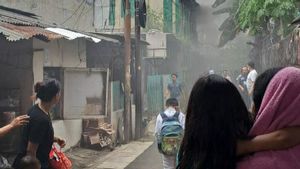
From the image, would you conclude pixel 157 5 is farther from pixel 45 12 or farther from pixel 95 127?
pixel 95 127

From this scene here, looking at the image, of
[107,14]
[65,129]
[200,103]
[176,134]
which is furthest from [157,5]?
[200,103]

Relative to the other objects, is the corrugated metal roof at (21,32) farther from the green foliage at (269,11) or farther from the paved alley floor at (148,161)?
the green foliage at (269,11)

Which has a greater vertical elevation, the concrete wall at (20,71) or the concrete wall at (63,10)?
the concrete wall at (63,10)

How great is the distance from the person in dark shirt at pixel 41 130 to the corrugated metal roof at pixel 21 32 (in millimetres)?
2643

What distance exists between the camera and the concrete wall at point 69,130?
32.1ft

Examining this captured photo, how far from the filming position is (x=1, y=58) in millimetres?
7977

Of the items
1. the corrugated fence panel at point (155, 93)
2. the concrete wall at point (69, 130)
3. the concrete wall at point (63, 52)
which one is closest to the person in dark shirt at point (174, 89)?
the corrugated fence panel at point (155, 93)

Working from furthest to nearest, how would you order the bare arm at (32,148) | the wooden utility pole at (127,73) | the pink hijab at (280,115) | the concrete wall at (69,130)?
the wooden utility pole at (127,73), the concrete wall at (69,130), the bare arm at (32,148), the pink hijab at (280,115)

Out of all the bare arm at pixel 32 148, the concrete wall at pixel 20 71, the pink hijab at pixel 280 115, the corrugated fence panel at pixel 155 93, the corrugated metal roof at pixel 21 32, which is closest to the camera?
the pink hijab at pixel 280 115

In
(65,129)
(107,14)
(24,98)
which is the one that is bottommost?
(65,129)

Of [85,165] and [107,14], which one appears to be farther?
[107,14]

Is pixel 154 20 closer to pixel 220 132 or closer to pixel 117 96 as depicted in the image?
pixel 117 96

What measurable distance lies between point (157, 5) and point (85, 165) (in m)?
15.7

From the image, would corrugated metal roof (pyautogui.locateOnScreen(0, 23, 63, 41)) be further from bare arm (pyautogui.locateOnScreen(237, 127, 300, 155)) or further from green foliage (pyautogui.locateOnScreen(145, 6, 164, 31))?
green foliage (pyautogui.locateOnScreen(145, 6, 164, 31))
